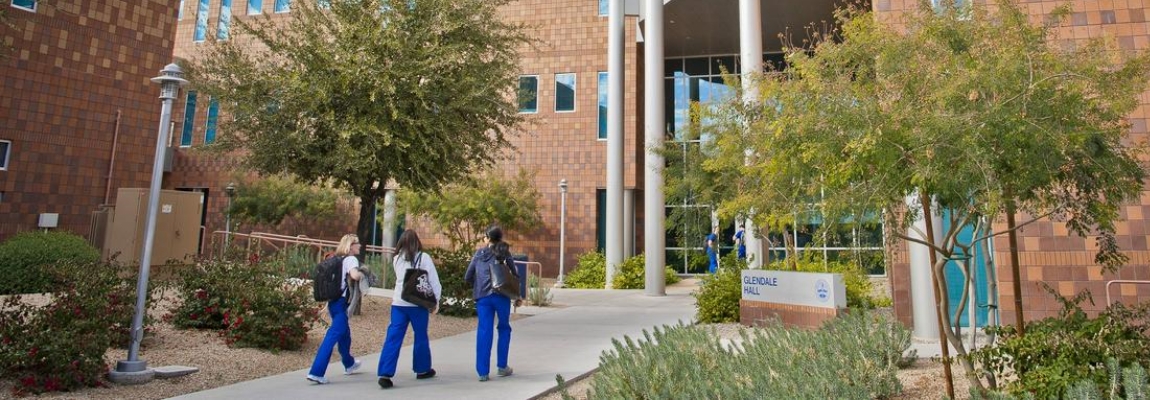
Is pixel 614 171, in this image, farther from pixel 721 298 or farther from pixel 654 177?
pixel 721 298

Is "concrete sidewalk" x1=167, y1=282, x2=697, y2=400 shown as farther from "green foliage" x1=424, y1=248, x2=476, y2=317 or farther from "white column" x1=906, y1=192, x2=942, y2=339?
"white column" x1=906, y1=192, x2=942, y2=339

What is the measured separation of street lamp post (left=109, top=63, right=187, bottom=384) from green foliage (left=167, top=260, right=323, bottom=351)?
1.22 m

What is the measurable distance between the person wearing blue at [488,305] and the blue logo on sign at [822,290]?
5.25 m

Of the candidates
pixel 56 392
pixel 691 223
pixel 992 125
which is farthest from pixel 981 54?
pixel 691 223

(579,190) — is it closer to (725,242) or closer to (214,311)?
(725,242)

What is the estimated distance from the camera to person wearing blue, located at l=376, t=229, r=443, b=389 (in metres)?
6.02

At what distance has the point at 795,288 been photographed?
10172mm

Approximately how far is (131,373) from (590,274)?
16.5 metres

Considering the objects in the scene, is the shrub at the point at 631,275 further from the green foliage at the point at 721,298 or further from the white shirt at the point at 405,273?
the white shirt at the point at 405,273

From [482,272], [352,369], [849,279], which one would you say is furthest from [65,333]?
[849,279]

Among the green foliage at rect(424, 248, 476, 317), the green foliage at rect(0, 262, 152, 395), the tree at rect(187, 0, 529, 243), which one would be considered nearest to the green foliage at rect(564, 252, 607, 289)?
the green foliage at rect(424, 248, 476, 317)

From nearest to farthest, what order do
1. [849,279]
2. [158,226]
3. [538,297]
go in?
[849,279]
[158,226]
[538,297]

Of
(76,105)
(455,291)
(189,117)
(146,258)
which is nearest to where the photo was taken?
(146,258)

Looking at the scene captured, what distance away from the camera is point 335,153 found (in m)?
10.3
